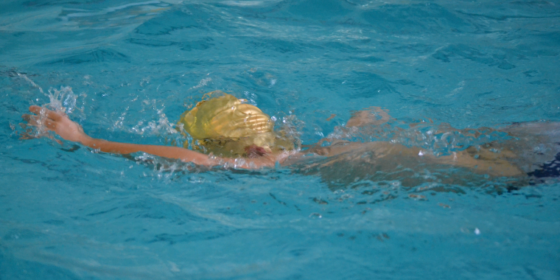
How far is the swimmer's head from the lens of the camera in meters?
3.88

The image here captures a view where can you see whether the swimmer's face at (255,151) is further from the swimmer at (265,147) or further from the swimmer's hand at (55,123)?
the swimmer's hand at (55,123)

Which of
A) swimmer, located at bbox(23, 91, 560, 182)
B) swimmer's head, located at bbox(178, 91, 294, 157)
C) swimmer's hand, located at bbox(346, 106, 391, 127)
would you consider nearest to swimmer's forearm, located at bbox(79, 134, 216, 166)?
swimmer, located at bbox(23, 91, 560, 182)

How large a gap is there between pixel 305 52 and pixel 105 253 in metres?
4.78

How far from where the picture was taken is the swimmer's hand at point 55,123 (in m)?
3.93

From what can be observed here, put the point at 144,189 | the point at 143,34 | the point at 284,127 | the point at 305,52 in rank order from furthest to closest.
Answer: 1. the point at 143,34
2. the point at 305,52
3. the point at 284,127
4. the point at 144,189

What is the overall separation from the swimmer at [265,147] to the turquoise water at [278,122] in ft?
0.43

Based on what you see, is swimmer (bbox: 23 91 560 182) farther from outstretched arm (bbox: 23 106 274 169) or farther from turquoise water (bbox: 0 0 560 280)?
turquoise water (bbox: 0 0 560 280)

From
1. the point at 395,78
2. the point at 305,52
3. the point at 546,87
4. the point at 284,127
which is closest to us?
the point at 284,127

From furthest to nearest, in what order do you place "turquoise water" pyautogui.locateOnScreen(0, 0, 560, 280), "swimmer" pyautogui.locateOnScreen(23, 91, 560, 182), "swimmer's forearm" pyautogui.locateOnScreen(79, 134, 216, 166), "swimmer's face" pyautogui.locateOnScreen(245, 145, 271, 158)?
"swimmer's face" pyautogui.locateOnScreen(245, 145, 271, 158) < "swimmer's forearm" pyautogui.locateOnScreen(79, 134, 216, 166) < "swimmer" pyautogui.locateOnScreen(23, 91, 560, 182) < "turquoise water" pyautogui.locateOnScreen(0, 0, 560, 280)

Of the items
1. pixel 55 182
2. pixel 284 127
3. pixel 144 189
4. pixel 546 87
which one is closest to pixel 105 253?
pixel 144 189

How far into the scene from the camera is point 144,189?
340cm

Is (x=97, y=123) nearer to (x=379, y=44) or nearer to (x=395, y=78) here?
(x=395, y=78)

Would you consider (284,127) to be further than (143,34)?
No

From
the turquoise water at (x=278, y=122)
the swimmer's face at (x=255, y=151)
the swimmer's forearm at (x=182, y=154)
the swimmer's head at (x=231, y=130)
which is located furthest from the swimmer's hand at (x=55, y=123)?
the swimmer's face at (x=255, y=151)
